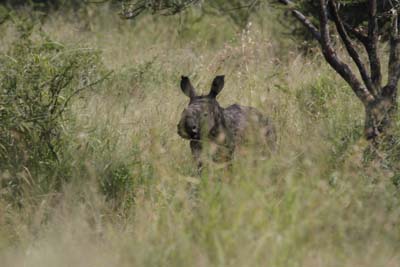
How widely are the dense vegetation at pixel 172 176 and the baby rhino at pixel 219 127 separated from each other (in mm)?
210

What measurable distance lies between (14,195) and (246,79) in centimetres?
389

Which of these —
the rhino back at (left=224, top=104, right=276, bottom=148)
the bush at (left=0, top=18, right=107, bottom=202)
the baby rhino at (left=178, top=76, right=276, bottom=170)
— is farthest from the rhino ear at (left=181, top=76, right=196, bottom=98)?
the bush at (left=0, top=18, right=107, bottom=202)

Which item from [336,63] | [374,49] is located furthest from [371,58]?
[336,63]

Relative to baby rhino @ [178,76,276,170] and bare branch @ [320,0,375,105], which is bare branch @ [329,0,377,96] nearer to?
bare branch @ [320,0,375,105]

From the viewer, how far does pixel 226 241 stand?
4.74 meters

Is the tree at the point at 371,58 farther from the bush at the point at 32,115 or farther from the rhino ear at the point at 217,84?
the bush at the point at 32,115

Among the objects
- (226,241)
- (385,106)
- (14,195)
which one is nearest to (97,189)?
(14,195)

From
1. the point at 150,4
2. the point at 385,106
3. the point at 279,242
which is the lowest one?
the point at 279,242

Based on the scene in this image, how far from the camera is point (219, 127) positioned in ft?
21.9

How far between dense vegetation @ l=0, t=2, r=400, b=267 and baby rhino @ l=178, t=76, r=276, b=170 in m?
0.21

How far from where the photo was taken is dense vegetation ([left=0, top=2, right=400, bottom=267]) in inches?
193

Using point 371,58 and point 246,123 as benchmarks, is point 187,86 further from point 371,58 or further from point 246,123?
point 371,58

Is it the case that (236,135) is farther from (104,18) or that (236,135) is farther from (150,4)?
(104,18)

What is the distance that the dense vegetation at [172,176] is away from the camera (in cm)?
490
